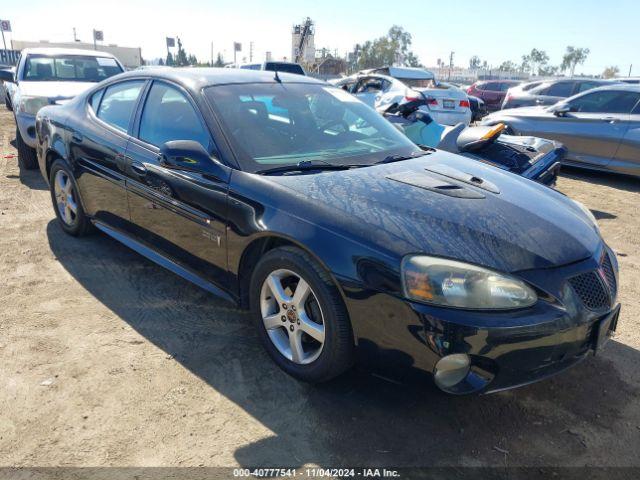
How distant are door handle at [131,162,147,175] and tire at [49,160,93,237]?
1.07 meters

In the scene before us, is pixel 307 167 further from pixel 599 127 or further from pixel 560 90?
pixel 560 90

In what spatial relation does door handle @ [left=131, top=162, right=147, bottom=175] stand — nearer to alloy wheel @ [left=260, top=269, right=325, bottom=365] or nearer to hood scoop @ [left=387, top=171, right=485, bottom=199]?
alloy wheel @ [left=260, top=269, right=325, bottom=365]

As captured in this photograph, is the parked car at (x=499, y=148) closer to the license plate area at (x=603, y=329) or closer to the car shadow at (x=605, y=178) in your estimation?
the license plate area at (x=603, y=329)

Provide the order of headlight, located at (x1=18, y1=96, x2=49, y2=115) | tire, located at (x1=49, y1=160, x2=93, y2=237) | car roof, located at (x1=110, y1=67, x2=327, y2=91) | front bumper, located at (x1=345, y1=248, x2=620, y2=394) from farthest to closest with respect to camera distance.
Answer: headlight, located at (x1=18, y1=96, x2=49, y2=115), tire, located at (x1=49, y1=160, x2=93, y2=237), car roof, located at (x1=110, y1=67, x2=327, y2=91), front bumper, located at (x1=345, y1=248, x2=620, y2=394)

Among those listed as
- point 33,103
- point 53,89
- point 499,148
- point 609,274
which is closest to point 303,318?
point 609,274

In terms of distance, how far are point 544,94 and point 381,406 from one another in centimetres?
1169

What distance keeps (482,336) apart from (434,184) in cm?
100

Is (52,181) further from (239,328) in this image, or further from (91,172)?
(239,328)

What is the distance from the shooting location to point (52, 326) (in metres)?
3.08

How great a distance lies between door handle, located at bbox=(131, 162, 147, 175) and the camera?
3.24 metres

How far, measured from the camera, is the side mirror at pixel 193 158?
2.74 metres

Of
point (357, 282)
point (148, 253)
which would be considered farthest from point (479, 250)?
point (148, 253)

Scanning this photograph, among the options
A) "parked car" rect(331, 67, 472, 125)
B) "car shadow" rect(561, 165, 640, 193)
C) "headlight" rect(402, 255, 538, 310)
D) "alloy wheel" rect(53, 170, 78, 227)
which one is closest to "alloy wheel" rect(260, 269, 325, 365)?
"headlight" rect(402, 255, 538, 310)

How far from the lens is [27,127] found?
643 cm
